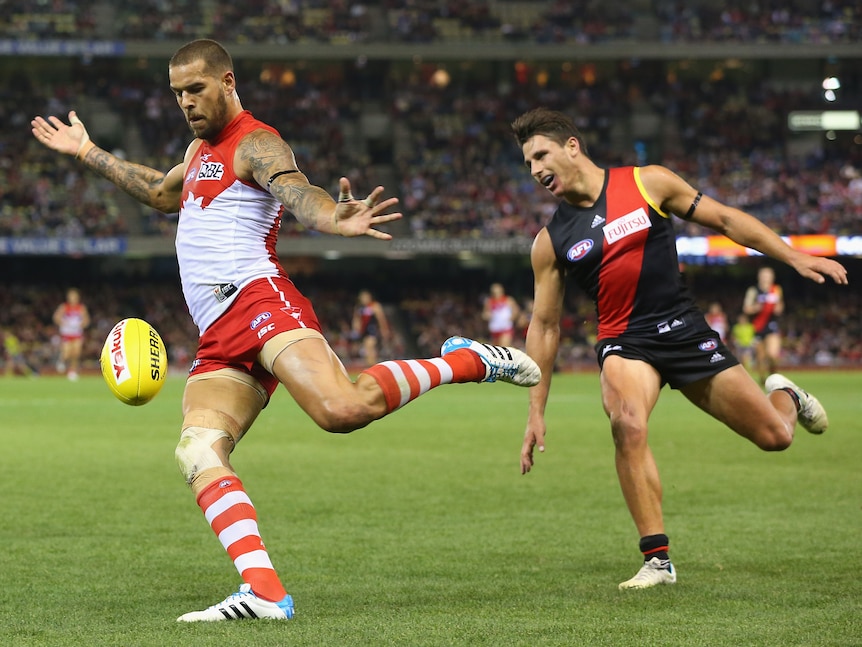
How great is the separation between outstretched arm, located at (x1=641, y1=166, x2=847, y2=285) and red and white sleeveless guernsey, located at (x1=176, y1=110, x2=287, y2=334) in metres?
2.00

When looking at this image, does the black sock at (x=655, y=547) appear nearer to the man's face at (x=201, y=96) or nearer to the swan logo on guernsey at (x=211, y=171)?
the swan logo on guernsey at (x=211, y=171)

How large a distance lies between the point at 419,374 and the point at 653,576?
5.13 ft

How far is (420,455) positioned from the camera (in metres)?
12.3

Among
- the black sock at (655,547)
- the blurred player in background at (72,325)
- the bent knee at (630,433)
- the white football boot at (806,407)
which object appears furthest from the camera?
the blurred player in background at (72,325)

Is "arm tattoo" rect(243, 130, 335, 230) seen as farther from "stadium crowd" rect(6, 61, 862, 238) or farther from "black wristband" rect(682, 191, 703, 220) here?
"stadium crowd" rect(6, 61, 862, 238)

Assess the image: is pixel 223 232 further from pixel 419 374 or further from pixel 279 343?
pixel 419 374

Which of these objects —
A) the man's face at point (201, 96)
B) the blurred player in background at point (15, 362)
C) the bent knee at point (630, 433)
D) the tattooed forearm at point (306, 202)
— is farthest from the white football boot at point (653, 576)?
the blurred player in background at point (15, 362)

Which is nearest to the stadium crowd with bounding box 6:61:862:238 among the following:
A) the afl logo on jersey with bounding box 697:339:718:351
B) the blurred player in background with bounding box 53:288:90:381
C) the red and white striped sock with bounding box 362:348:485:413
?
the blurred player in background with bounding box 53:288:90:381

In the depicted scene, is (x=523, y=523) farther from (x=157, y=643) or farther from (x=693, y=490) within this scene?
(x=157, y=643)

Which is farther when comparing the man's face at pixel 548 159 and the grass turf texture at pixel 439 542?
the man's face at pixel 548 159

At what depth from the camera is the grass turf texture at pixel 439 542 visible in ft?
15.8

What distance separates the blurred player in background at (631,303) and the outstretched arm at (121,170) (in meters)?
1.83

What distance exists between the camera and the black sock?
588 cm

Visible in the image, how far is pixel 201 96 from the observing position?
543cm
